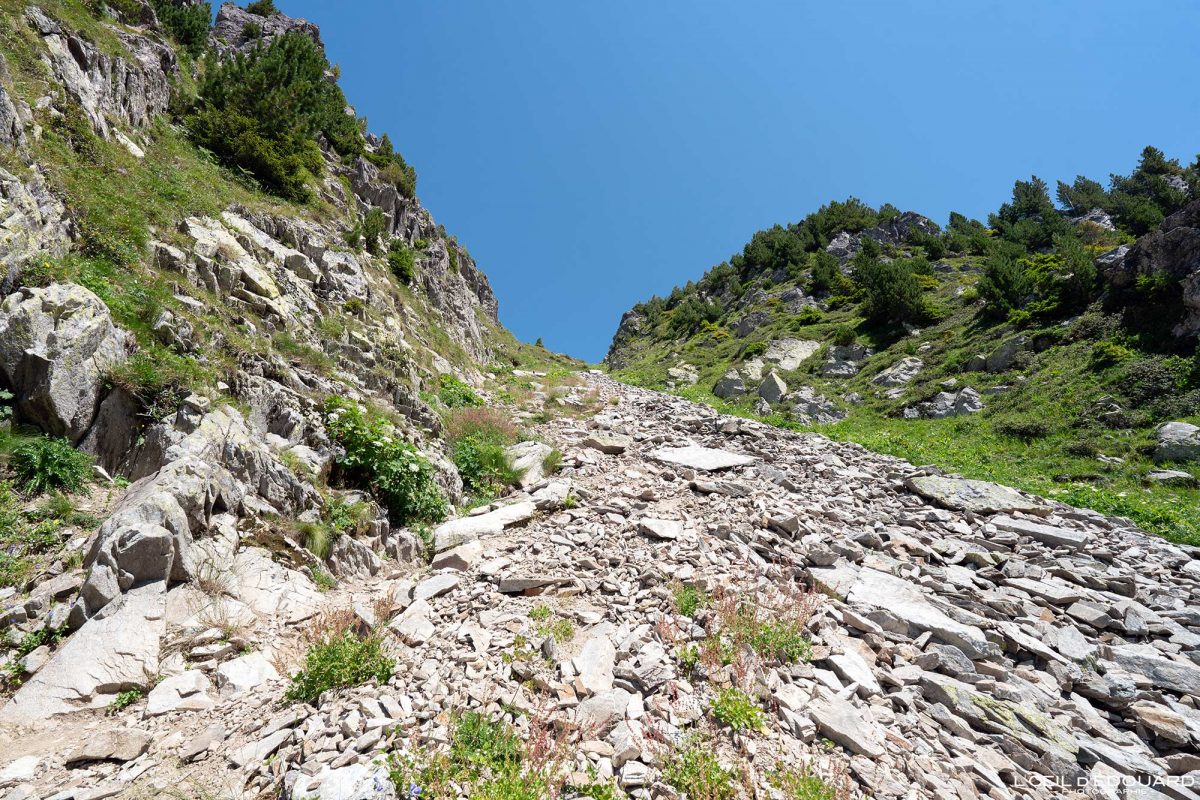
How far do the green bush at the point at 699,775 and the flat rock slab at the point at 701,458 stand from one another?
802 centimetres

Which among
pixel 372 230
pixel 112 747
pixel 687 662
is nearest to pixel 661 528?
pixel 687 662

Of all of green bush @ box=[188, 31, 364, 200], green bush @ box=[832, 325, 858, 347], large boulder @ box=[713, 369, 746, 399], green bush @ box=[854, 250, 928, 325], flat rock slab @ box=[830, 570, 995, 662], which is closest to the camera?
flat rock slab @ box=[830, 570, 995, 662]

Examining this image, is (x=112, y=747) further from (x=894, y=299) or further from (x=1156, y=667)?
(x=894, y=299)

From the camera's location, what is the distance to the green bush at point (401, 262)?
86.2 ft

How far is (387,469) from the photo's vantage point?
8273mm

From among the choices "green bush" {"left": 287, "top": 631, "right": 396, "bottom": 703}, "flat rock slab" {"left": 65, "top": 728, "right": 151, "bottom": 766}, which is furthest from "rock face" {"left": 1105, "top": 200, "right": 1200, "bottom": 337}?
"flat rock slab" {"left": 65, "top": 728, "right": 151, "bottom": 766}

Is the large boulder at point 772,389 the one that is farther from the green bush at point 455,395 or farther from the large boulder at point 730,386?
the green bush at point 455,395

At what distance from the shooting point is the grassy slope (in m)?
11.1

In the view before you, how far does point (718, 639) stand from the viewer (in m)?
4.91

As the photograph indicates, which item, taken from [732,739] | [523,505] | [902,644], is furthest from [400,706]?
[902,644]

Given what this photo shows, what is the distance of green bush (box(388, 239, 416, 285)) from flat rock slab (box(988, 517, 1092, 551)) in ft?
89.6

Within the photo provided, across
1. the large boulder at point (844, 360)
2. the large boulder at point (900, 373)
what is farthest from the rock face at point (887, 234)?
the large boulder at point (900, 373)

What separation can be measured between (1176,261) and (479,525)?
2815cm

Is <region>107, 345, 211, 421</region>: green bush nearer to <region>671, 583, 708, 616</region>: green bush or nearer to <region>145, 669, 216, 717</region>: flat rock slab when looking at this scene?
<region>145, 669, 216, 717</region>: flat rock slab
